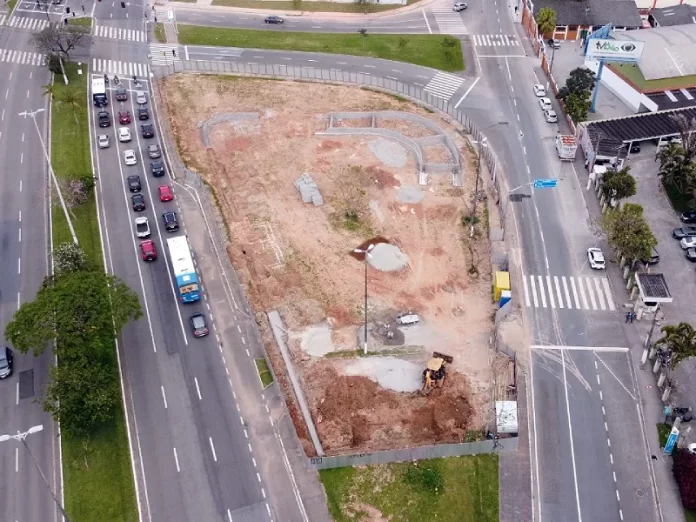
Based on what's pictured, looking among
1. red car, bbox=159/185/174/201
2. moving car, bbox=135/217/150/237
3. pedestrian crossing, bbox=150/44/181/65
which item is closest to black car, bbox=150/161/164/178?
red car, bbox=159/185/174/201

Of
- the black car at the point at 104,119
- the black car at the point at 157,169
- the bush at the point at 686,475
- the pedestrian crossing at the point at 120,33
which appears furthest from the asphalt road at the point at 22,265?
the bush at the point at 686,475

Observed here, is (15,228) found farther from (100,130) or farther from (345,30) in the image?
(345,30)

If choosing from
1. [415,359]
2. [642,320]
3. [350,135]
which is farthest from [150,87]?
[642,320]

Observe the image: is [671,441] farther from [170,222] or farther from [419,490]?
[170,222]

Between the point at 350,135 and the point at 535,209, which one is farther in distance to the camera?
the point at 350,135

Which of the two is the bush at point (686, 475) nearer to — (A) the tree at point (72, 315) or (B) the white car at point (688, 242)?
(B) the white car at point (688, 242)

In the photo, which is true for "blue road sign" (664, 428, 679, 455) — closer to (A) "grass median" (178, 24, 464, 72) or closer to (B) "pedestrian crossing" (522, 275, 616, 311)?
(B) "pedestrian crossing" (522, 275, 616, 311)
